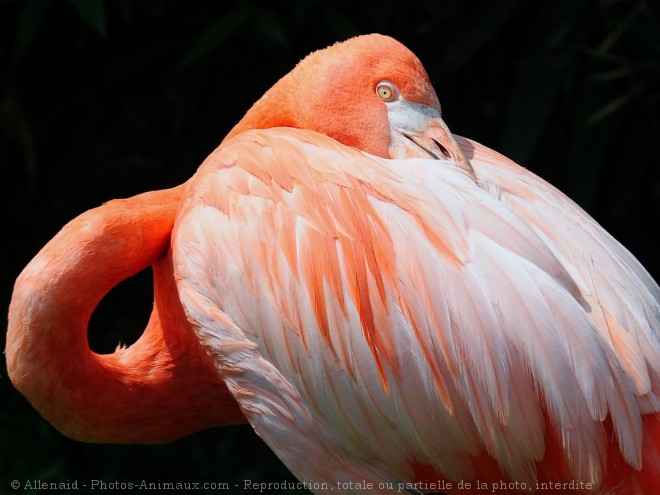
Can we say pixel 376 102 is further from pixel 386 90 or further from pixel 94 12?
pixel 94 12

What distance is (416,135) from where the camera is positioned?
2.18 metres

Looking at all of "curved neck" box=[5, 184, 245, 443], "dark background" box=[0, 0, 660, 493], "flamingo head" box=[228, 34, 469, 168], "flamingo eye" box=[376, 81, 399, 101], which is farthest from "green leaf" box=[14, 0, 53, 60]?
"flamingo eye" box=[376, 81, 399, 101]

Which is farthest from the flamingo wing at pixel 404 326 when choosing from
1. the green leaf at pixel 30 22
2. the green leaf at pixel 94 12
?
the green leaf at pixel 30 22

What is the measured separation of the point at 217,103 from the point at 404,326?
210cm

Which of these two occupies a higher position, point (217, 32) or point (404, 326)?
point (217, 32)

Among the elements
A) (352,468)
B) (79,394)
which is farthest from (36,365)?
(352,468)

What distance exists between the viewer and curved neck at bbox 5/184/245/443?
2074 millimetres

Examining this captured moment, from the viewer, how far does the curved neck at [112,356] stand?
2.07m

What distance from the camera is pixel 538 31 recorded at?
11.5 feet

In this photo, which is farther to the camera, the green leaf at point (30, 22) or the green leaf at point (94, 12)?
the green leaf at point (30, 22)

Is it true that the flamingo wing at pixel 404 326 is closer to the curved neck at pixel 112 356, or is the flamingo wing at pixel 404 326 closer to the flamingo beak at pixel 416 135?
the flamingo beak at pixel 416 135

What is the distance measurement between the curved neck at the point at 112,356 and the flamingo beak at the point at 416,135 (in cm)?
55

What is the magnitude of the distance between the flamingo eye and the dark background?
1246 millimetres

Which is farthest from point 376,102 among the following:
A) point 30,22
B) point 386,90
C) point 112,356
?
point 30,22
